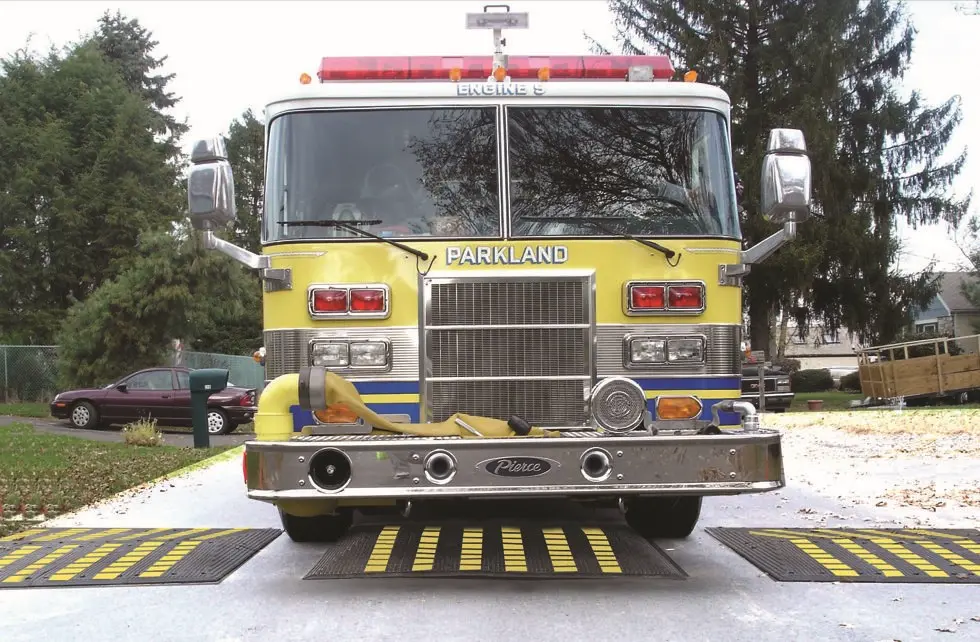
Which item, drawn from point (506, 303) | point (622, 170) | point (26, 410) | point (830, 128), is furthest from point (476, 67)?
point (830, 128)

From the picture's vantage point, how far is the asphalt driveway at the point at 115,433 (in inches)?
669

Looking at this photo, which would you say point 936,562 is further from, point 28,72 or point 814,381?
point 814,381

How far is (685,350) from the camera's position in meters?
5.86

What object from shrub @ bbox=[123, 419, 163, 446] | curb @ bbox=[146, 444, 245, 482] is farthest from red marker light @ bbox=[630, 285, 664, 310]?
Result: shrub @ bbox=[123, 419, 163, 446]

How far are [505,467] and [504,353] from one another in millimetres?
918

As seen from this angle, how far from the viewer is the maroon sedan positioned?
19.0 m

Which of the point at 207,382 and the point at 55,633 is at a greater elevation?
the point at 207,382

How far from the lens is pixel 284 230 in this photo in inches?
233

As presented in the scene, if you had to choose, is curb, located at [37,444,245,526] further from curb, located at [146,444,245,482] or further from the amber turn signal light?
the amber turn signal light

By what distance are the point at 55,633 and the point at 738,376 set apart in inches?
148

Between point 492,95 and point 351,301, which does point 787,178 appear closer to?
point 492,95

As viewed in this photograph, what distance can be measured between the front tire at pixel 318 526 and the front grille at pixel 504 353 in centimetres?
138

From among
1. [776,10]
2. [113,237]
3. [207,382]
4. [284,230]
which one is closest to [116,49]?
Answer: [113,237]

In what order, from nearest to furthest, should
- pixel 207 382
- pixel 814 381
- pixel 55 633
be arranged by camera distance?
pixel 55 633
pixel 207 382
pixel 814 381
